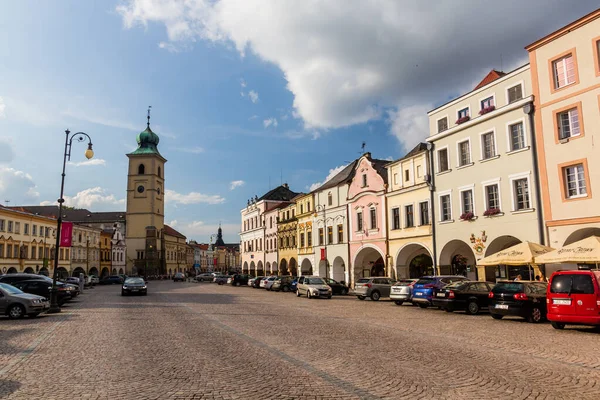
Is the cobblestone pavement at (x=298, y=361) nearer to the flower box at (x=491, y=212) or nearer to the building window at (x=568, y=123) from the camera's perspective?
the building window at (x=568, y=123)

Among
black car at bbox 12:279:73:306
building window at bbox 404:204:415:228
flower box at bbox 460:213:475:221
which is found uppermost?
building window at bbox 404:204:415:228

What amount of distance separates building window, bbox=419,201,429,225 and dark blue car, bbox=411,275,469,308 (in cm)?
976

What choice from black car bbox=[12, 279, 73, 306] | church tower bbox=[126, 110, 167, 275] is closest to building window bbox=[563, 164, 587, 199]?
black car bbox=[12, 279, 73, 306]

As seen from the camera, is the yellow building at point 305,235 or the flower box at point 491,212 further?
the yellow building at point 305,235

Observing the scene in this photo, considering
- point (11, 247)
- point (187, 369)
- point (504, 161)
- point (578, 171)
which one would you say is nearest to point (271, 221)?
point (11, 247)

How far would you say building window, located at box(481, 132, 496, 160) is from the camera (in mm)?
28828

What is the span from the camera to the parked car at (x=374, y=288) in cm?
3102

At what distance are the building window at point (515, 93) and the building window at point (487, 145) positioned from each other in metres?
2.37

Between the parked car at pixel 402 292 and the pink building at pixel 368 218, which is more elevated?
the pink building at pixel 368 218

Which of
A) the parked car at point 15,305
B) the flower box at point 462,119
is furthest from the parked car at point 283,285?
the parked car at point 15,305

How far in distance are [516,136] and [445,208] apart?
7.34 m

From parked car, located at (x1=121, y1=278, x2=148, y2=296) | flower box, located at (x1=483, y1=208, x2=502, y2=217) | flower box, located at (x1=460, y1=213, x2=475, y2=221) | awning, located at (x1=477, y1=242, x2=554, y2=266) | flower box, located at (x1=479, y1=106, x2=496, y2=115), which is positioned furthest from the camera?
parked car, located at (x1=121, y1=278, x2=148, y2=296)

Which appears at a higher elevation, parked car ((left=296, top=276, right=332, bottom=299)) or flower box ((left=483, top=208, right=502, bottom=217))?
flower box ((left=483, top=208, right=502, bottom=217))

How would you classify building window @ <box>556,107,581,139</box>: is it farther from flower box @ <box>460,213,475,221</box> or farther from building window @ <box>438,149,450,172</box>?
building window @ <box>438,149,450,172</box>
